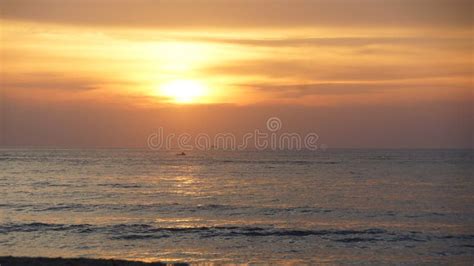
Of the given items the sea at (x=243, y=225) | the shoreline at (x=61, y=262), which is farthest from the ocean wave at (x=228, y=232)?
the shoreline at (x=61, y=262)

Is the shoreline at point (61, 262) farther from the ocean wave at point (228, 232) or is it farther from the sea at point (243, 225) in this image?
the ocean wave at point (228, 232)

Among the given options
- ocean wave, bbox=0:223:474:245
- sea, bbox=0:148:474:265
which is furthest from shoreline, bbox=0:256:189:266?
ocean wave, bbox=0:223:474:245

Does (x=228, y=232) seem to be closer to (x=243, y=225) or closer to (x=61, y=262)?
(x=243, y=225)

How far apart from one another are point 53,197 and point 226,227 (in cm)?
2169

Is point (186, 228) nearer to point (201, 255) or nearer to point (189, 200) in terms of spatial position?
point (201, 255)

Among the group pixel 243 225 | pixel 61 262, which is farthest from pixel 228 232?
pixel 61 262

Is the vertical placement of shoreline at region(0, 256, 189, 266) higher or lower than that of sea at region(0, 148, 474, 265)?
higher

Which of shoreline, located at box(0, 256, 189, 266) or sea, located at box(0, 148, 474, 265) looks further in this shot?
sea, located at box(0, 148, 474, 265)

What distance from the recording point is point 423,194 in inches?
2135

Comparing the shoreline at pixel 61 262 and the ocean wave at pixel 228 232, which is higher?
the shoreline at pixel 61 262

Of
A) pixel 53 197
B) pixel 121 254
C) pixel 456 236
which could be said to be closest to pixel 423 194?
pixel 456 236

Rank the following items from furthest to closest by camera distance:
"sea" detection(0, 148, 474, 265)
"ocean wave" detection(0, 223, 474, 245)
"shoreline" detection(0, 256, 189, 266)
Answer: "ocean wave" detection(0, 223, 474, 245), "sea" detection(0, 148, 474, 265), "shoreline" detection(0, 256, 189, 266)

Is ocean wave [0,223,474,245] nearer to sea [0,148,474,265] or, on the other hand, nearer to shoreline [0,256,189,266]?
sea [0,148,474,265]

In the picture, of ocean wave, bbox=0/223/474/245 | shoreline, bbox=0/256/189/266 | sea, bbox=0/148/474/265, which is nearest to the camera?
shoreline, bbox=0/256/189/266
